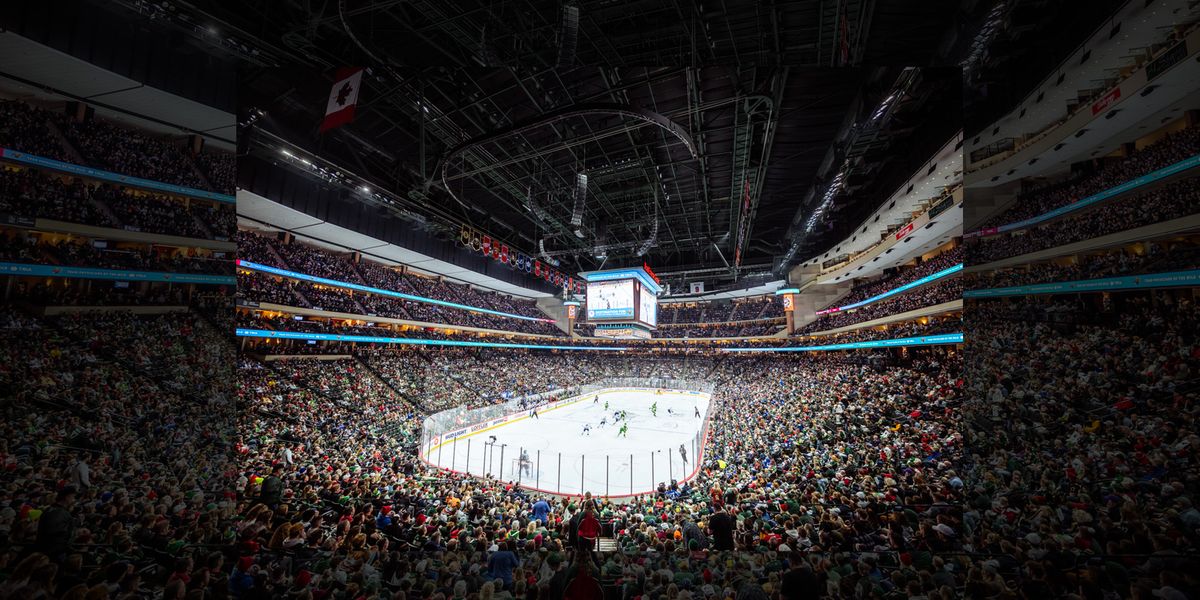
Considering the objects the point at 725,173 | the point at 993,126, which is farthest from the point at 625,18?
the point at 725,173

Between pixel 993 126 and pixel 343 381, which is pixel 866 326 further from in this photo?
pixel 343 381

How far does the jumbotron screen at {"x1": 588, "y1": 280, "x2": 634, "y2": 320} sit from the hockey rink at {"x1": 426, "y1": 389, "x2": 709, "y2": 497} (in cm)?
588

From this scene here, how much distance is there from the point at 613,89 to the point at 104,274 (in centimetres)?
726

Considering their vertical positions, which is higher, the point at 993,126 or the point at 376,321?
the point at 993,126

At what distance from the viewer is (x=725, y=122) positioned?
10.2 metres

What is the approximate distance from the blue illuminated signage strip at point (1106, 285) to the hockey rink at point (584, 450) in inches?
285

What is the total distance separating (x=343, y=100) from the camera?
204 inches

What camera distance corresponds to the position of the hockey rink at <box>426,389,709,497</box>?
468 inches

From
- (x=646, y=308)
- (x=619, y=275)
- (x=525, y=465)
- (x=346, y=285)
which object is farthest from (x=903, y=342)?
(x=346, y=285)

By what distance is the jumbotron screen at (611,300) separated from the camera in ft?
57.3

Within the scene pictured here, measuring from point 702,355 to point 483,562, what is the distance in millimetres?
37234

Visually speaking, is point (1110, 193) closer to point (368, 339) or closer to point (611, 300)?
point (611, 300)

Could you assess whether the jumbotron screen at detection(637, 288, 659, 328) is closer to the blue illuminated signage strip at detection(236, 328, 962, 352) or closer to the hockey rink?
the hockey rink

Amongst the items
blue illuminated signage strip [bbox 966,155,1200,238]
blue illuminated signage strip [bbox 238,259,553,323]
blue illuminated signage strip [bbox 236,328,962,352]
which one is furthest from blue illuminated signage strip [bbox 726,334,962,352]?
blue illuminated signage strip [bbox 238,259,553,323]
